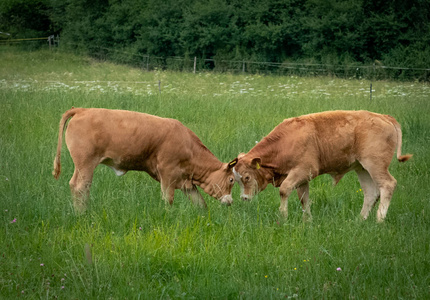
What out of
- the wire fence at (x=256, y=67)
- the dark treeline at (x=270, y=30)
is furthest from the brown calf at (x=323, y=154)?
the dark treeline at (x=270, y=30)

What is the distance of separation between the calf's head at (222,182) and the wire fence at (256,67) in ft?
58.1

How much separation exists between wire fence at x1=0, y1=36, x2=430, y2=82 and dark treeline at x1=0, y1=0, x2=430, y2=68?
757 mm

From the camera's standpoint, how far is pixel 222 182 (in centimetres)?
659

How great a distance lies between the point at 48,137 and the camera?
953cm

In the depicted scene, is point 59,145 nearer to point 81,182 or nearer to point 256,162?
point 81,182

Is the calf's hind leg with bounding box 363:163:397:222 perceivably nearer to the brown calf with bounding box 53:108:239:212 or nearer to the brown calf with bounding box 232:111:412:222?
the brown calf with bounding box 232:111:412:222

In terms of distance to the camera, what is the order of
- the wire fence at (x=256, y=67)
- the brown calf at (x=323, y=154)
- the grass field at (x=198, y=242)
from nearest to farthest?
the grass field at (x=198, y=242) → the brown calf at (x=323, y=154) → the wire fence at (x=256, y=67)

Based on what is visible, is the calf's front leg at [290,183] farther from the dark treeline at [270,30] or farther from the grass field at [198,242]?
the dark treeline at [270,30]

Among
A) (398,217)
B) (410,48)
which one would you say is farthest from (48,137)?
(410,48)

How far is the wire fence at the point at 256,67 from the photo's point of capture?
27.1 meters

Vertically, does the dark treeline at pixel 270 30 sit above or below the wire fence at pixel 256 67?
above

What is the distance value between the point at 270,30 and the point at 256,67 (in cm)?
298

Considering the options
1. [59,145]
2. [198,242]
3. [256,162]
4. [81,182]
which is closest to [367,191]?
[256,162]

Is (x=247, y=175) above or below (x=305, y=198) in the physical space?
above
